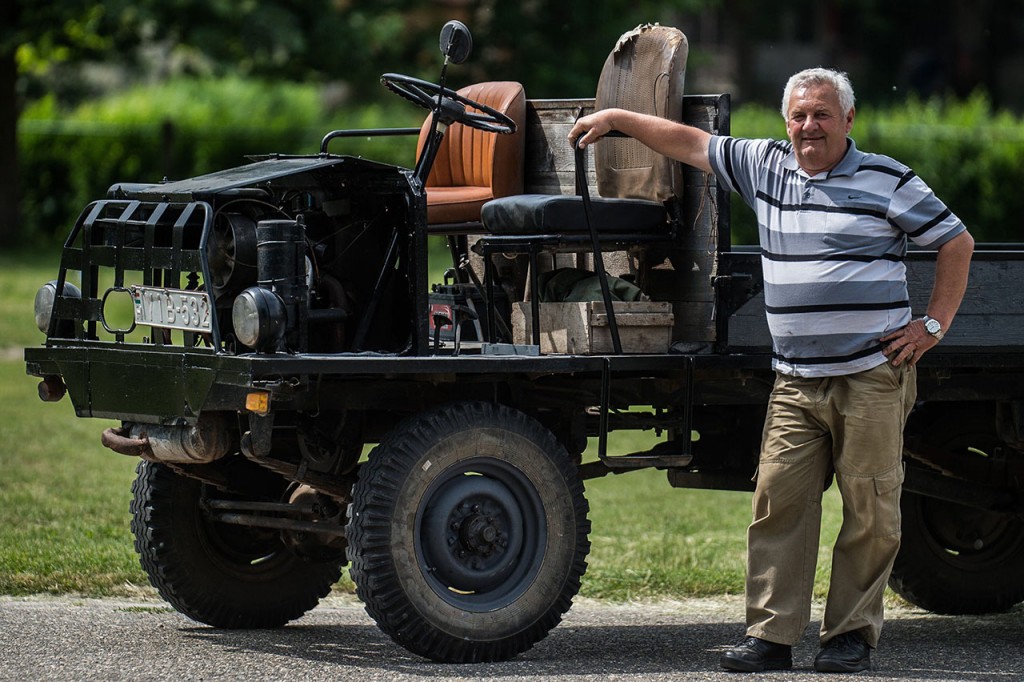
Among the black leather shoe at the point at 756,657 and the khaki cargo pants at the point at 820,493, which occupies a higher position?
the khaki cargo pants at the point at 820,493

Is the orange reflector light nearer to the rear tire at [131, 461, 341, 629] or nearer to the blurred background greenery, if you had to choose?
the rear tire at [131, 461, 341, 629]

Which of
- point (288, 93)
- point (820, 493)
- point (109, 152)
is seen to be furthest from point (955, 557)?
point (288, 93)

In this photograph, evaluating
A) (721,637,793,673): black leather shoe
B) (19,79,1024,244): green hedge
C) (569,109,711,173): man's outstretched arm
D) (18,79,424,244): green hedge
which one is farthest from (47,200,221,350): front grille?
(18,79,424,244): green hedge

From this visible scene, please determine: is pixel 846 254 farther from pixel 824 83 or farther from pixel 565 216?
pixel 565 216

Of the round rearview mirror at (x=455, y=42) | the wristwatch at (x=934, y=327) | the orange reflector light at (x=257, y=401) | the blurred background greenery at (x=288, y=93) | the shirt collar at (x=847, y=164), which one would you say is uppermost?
the blurred background greenery at (x=288, y=93)

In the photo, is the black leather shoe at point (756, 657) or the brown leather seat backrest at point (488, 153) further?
the brown leather seat backrest at point (488, 153)

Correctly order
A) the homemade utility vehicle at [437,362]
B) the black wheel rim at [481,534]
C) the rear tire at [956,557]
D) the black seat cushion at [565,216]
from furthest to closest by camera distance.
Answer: the rear tire at [956,557]
the black seat cushion at [565,216]
the black wheel rim at [481,534]
the homemade utility vehicle at [437,362]

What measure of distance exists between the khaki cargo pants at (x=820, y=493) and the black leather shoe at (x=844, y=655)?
0.04 m

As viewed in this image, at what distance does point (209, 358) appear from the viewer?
634 cm

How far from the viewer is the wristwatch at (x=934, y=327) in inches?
248

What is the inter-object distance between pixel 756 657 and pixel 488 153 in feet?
8.24

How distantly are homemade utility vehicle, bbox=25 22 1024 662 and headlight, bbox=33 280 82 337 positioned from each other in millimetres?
11

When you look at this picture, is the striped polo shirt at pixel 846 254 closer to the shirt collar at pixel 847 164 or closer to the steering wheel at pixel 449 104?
the shirt collar at pixel 847 164

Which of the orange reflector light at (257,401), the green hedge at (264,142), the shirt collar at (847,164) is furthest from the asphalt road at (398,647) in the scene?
the green hedge at (264,142)
